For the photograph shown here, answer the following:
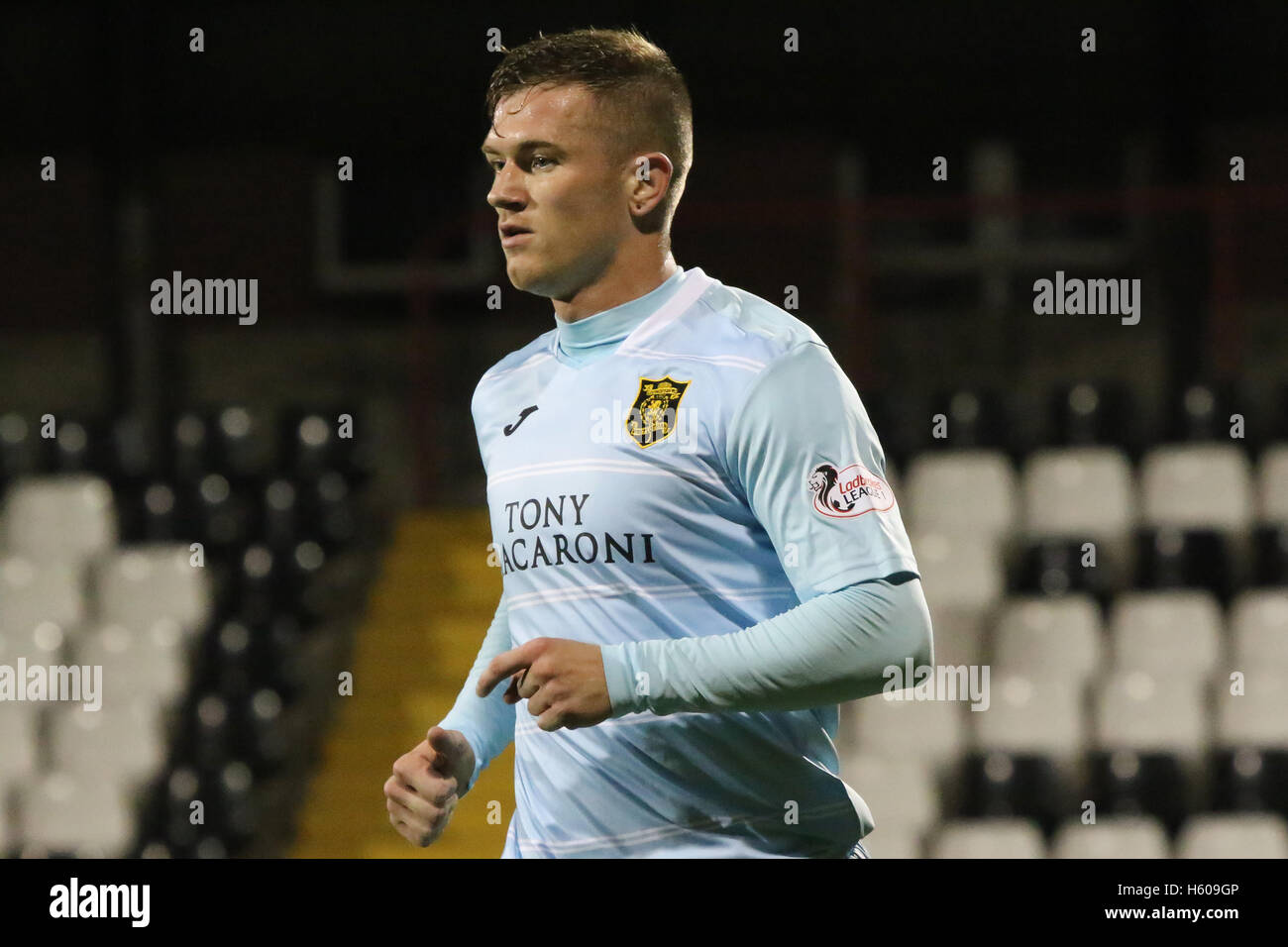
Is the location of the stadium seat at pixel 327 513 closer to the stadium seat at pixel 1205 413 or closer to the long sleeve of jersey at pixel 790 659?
the stadium seat at pixel 1205 413

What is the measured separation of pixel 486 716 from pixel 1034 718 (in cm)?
283

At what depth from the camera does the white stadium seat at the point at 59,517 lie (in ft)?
16.9

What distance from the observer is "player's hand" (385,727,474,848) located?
159 cm

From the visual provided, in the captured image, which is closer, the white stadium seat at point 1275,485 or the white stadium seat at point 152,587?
the white stadium seat at point 1275,485

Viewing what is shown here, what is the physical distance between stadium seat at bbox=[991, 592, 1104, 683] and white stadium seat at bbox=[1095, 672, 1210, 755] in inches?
5.0

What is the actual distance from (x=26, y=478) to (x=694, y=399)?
4075 mm

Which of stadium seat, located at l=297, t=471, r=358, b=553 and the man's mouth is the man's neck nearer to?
the man's mouth

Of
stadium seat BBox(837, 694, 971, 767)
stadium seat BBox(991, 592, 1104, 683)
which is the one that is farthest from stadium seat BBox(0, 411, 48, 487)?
stadium seat BBox(991, 592, 1104, 683)

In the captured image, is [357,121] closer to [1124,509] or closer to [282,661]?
[282,661]

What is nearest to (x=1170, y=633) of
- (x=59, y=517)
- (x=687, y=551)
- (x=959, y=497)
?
(x=959, y=497)

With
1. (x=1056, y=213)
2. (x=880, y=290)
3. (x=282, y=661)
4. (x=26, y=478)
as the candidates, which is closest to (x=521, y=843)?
(x=282, y=661)

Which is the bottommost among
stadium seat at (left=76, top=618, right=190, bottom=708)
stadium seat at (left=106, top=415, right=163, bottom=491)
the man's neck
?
stadium seat at (left=76, top=618, right=190, bottom=708)

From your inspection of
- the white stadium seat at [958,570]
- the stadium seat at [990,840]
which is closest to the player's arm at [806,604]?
the stadium seat at [990,840]

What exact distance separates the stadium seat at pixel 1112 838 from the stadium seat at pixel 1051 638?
19.6 inches
